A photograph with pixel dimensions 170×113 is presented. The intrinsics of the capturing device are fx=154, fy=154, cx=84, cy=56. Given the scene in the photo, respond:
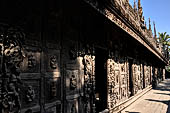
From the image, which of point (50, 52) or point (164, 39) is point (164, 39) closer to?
point (164, 39)

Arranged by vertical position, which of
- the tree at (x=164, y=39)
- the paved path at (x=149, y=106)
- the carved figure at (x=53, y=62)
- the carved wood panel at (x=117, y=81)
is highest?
the tree at (x=164, y=39)

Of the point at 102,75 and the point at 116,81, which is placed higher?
the point at 102,75

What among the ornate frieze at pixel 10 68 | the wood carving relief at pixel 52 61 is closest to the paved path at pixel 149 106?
the wood carving relief at pixel 52 61

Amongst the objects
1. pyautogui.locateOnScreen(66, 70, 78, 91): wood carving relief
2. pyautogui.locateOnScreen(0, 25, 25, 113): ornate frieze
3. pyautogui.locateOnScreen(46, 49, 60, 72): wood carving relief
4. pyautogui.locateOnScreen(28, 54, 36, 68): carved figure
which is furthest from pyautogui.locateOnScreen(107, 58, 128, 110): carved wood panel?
pyautogui.locateOnScreen(0, 25, 25, 113): ornate frieze

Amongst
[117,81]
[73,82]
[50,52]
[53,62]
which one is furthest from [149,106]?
[50,52]

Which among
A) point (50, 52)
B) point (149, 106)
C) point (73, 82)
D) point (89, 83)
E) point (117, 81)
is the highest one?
point (50, 52)

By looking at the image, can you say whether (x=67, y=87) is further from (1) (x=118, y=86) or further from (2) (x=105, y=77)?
(1) (x=118, y=86)

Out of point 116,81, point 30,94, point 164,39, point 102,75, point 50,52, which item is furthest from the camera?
point 164,39

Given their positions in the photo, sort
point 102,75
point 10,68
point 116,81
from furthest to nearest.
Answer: point 116,81 → point 102,75 → point 10,68

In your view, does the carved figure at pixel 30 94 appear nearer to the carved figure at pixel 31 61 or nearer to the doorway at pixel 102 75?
the carved figure at pixel 31 61

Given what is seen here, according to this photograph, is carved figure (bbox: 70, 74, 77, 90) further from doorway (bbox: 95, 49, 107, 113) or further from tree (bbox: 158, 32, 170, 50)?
tree (bbox: 158, 32, 170, 50)

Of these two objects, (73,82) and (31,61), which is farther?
(73,82)

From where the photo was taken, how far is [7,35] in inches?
75.4

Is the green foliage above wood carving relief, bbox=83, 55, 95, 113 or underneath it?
above
